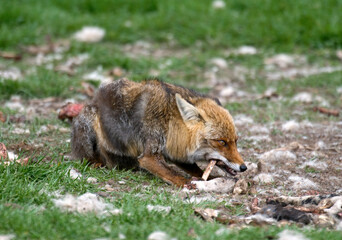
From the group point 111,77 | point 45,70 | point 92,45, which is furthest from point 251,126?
point 92,45

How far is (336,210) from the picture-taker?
4750 millimetres

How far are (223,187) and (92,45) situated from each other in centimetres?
700

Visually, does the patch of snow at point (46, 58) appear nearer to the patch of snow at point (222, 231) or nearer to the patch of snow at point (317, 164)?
the patch of snow at point (317, 164)

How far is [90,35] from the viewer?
12.0 metres

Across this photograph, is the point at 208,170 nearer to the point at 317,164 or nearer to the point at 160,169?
the point at 160,169

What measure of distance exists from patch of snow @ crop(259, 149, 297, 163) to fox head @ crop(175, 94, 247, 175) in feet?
2.95

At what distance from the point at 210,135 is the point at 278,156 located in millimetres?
1292

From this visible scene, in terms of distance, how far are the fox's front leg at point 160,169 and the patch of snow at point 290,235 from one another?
67.2 inches

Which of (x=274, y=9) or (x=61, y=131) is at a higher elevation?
(x=274, y=9)

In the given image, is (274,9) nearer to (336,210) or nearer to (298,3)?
(298,3)

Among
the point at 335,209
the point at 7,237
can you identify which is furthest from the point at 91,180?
the point at 335,209

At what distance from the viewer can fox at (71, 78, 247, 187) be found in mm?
5784

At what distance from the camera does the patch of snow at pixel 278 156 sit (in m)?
6.59

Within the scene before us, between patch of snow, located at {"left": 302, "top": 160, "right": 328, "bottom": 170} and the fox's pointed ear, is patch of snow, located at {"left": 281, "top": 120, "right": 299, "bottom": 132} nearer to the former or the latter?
patch of snow, located at {"left": 302, "top": 160, "right": 328, "bottom": 170}
